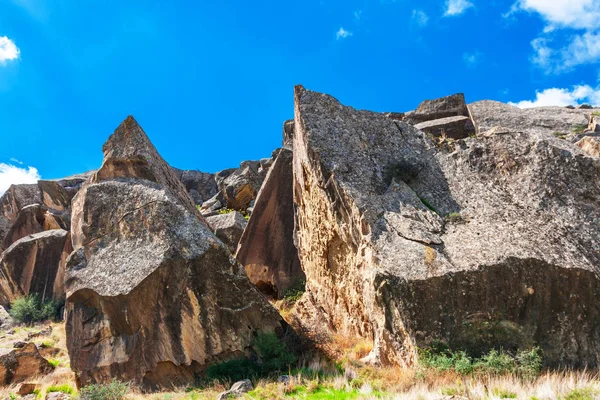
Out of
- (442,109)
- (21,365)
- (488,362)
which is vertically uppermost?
(442,109)

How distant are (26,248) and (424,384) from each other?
78.0 feet

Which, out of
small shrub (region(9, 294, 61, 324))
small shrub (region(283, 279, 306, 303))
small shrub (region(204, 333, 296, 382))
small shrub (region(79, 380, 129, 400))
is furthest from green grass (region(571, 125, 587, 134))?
small shrub (region(9, 294, 61, 324))

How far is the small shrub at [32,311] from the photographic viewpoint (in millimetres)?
23391

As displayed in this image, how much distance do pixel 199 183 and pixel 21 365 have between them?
42.3 m

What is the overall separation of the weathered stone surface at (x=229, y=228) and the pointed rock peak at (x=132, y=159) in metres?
8.04

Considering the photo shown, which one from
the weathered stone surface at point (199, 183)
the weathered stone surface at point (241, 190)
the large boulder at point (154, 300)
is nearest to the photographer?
the large boulder at point (154, 300)

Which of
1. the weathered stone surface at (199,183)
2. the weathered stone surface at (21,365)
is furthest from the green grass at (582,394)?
the weathered stone surface at (199,183)

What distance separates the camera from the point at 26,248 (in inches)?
989

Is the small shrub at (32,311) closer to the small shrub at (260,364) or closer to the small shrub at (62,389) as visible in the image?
the small shrub at (62,389)

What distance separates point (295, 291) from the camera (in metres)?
19.6

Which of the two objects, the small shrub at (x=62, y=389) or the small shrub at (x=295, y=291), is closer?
the small shrub at (x=62, y=389)

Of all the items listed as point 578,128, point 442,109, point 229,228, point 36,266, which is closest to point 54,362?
point 229,228

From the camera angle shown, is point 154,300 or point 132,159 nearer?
point 154,300

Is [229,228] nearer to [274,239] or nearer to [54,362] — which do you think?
[274,239]
